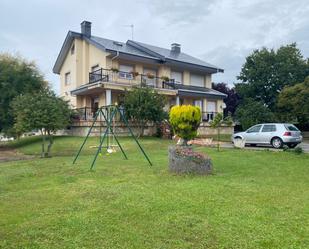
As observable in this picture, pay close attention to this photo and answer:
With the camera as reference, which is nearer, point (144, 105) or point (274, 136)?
point (274, 136)

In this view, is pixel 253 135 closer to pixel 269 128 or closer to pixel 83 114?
pixel 269 128

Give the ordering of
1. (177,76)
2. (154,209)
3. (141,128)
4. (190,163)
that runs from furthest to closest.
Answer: (177,76) < (141,128) < (190,163) < (154,209)

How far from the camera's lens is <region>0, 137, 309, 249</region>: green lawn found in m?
4.41

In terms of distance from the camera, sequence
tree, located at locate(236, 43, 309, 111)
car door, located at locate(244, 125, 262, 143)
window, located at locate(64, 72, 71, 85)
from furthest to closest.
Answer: tree, located at locate(236, 43, 309, 111)
window, located at locate(64, 72, 71, 85)
car door, located at locate(244, 125, 262, 143)

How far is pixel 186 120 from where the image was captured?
10906 millimetres

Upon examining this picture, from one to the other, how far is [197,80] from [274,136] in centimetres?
1758

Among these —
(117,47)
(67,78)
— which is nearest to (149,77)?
(117,47)

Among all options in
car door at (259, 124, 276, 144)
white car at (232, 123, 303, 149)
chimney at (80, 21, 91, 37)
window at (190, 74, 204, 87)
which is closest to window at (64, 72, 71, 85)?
chimney at (80, 21, 91, 37)

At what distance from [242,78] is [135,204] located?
4225cm

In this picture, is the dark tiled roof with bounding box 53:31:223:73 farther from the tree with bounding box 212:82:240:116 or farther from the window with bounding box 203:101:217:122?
the tree with bounding box 212:82:240:116

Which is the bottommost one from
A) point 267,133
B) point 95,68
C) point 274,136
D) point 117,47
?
point 274,136

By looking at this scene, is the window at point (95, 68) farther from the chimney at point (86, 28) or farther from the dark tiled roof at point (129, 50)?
the chimney at point (86, 28)

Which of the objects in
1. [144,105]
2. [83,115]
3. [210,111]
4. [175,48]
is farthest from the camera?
[175,48]

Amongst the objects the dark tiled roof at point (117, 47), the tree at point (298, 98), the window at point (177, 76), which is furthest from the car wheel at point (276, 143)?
the window at point (177, 76)
